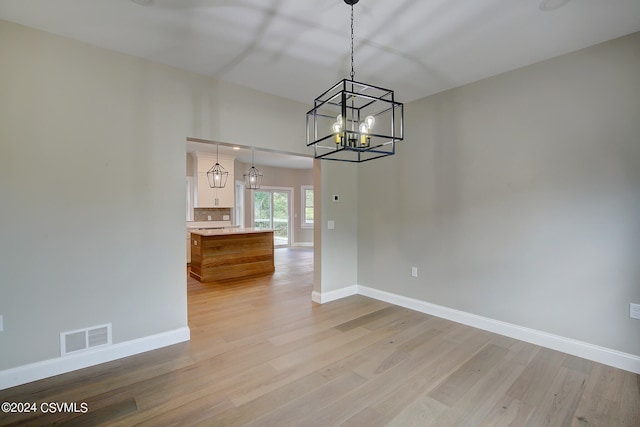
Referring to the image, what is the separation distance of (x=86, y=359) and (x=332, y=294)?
274 cm

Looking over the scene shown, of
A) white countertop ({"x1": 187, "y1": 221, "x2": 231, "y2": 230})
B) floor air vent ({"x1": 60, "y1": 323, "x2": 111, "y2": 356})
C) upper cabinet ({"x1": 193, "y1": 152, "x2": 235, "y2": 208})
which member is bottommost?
floor air vent ({"x1": 60, "y1": 323, "x2": 111, "y2": 356})

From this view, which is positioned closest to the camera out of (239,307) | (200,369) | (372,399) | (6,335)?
(372,399)

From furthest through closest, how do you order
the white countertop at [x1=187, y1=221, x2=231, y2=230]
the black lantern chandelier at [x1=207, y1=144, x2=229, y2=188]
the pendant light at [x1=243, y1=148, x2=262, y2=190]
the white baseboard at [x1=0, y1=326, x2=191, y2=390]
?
the pendant light at [x1=243, y1=148, x2=262, y2=190] → the white countertop at [x1=187, y1=221, x2=231, y2=230] → the black lantern chandelier at [x1=207, y1=144, x2=229, y2=188] → the white baseboard at [x1=0, y1=326, x2=191, y2=390]

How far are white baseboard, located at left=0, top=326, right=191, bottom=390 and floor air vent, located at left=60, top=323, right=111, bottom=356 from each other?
4cm

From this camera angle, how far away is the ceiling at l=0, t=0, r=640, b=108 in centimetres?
204

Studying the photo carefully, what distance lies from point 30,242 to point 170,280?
107 cm

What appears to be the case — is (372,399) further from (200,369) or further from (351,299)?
(351,299)

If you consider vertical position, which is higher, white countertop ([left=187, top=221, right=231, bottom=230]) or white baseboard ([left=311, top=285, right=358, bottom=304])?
white countertop ([left=187, top=221, right=231, bottom=230])

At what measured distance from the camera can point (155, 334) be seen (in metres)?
2.77

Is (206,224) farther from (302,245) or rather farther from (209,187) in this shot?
(302,245)

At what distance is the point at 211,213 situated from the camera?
307 inches

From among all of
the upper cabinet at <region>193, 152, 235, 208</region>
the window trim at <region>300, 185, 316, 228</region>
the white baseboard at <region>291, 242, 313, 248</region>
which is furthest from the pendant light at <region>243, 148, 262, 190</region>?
the white baseboard at <region>291, 242, 313, 248</region>

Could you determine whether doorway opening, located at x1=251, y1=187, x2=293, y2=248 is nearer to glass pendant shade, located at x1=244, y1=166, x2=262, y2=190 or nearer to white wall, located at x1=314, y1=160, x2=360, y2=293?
glass pendant shade, located at x1=244, y1=166, x2=262, y2=190

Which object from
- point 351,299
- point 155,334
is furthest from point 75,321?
point 351,299
